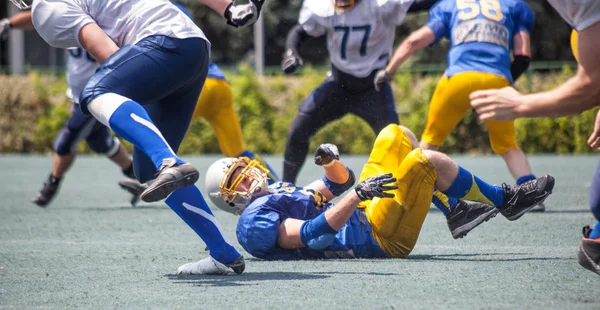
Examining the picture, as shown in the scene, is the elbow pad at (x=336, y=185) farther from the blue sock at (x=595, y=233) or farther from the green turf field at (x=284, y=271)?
the blue sock at (x=595, y=233)

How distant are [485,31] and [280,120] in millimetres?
9287

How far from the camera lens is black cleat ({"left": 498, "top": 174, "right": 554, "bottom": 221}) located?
4.93m

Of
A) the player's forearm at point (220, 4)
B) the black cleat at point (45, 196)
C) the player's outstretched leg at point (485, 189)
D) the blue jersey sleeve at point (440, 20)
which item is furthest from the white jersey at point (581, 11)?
the black cleat at point (45, 196)

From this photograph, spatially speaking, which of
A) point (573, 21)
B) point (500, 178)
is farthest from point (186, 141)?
point (573, 21)

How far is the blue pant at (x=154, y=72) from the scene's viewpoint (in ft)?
13.5

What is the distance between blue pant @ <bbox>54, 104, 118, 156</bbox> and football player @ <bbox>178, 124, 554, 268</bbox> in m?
3.78

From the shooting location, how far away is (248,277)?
439 cm

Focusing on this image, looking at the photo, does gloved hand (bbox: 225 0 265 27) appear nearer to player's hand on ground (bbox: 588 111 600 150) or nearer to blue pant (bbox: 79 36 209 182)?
blue pant (bbox: 79 36 209 182)

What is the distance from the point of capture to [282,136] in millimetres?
16531

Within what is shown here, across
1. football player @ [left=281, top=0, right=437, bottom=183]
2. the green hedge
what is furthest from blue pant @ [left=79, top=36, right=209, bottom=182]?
the green hedge

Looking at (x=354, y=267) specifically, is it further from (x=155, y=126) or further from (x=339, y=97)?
(x=339, y=97)

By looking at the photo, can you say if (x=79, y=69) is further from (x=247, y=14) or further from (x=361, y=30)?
(x=247, y=14)

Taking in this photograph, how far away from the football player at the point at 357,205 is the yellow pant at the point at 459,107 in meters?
2.34

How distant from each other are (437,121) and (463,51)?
59 cm
